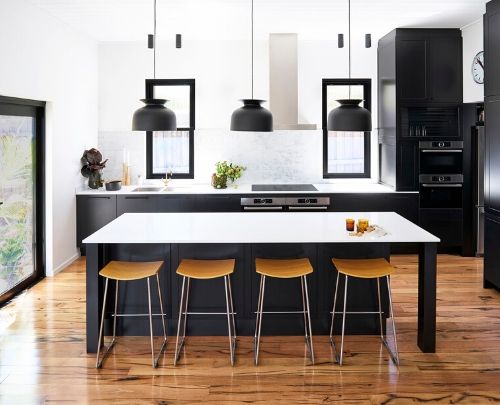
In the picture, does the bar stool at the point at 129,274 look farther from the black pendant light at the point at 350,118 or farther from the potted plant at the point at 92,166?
the potted plant at the point at 92,166

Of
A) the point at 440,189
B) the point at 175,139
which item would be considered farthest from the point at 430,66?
the point at 175,139

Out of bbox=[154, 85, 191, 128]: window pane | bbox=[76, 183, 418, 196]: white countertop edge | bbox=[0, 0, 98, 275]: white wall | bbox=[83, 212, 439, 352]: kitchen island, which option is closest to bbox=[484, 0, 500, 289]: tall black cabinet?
bbox=[76, 183, 418, 196]: white countertop edge

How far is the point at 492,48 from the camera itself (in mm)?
5578

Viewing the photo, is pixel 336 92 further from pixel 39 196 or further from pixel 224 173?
pixel 39 196

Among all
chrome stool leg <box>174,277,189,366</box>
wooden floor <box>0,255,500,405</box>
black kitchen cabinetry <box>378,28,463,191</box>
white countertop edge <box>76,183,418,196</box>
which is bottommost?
wooden floor <box>0,255,500,405</box>

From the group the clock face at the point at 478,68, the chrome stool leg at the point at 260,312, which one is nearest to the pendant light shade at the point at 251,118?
the chrome stool leg at the point at 260,312

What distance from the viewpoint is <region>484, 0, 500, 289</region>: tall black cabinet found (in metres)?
5.51

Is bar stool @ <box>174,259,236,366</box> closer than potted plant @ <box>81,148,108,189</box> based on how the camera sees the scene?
Yes

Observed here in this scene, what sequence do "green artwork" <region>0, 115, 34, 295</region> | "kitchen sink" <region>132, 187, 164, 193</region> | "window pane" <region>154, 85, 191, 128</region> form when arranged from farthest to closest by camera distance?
"window pane" <region>154, 85, 191, 128</region>, "kitchen sink" <region>132, 187, 164, 193</region>, "green artwork" <region>0, 115, 34, 295</region>

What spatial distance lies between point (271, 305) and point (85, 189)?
3.95m

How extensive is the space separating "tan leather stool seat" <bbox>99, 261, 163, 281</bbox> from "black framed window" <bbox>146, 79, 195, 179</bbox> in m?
3.80

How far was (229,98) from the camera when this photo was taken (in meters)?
7.75

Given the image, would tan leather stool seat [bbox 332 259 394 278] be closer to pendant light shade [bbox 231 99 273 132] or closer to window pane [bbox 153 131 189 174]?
pendant light shade [bbox 231 99 273 132]

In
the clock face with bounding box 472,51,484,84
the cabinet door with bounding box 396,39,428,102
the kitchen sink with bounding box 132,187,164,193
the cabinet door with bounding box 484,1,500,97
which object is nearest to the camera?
the cabinet door with bounding box 484,1,500,97
